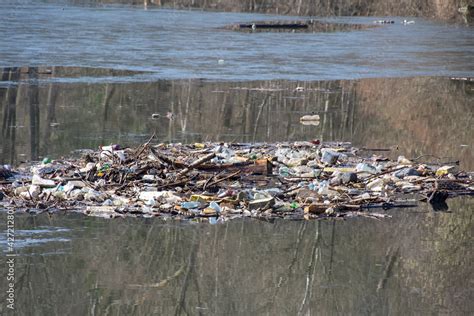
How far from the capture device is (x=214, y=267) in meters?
9.27

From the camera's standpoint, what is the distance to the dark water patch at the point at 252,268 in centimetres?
827

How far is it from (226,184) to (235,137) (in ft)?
12.7

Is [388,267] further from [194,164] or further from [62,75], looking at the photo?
[62,75]

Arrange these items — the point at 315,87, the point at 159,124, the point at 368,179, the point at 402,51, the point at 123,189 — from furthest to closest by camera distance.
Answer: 1. the point at 402,51
2. the point at 315,87
3. the point at 159,124
4. the point at 368,179
5. the point at 123,189

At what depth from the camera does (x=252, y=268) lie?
927 centimetres

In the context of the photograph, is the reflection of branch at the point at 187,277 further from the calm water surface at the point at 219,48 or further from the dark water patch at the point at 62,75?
the calm water surface at the point at 219,48

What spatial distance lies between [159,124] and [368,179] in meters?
5.53

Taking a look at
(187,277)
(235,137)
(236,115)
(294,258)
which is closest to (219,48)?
(236,115)

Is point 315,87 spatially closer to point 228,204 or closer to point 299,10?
point 228,204

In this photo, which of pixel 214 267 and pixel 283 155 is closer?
pixel 214 267

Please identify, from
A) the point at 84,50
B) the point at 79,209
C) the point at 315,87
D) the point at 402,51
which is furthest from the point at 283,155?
the point at 402,51

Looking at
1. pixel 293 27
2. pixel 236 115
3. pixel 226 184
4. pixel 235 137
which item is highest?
pixel 226 184

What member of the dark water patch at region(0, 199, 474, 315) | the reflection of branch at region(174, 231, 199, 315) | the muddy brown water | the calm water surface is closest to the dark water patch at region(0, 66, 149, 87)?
the calm water surface

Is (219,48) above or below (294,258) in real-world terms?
below
